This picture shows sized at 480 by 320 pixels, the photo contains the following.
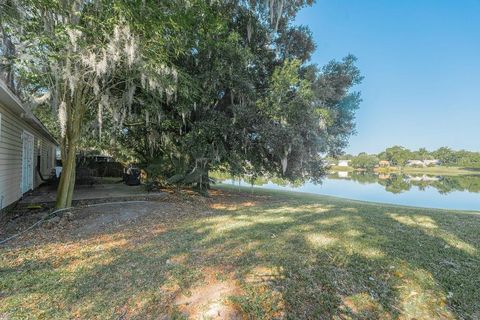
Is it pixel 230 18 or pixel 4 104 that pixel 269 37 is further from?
pixel 4 104

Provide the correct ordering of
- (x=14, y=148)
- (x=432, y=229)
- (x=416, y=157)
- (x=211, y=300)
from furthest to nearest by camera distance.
Result: (x=416, y=157) → (x=14, y=148) → (x=432, y=229) → (x=211, y=300)

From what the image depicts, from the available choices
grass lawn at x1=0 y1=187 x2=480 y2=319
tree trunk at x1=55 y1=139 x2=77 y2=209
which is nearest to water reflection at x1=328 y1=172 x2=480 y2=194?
grass lawn at x1=0 y1=187 x2=480 y2=319

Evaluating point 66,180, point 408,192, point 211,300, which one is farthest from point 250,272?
point 408,192

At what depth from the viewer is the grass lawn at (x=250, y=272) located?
2.37 meters

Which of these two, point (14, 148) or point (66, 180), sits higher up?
point (14, 148)

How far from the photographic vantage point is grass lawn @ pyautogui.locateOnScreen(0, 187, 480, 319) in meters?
2.37

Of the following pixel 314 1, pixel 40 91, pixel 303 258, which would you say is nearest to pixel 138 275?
pixel 303 258

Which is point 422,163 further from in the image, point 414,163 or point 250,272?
point 250,272

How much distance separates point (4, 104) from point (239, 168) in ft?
20.7

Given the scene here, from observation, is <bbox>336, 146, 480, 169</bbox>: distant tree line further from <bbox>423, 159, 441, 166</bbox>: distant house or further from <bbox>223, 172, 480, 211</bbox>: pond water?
<bbox>223, 172, 480, 211</bbox>: pond water

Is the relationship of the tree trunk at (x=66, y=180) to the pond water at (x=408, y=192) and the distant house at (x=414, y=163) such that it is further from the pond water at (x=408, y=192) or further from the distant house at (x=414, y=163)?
the distant house at (x=414, y=163)

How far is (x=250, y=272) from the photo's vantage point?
2.88m

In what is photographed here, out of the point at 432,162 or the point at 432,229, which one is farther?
the point at 432,162

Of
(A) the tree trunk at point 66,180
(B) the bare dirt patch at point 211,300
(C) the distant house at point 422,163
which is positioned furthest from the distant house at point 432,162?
(B) the bare dirt patch at point 211,300
